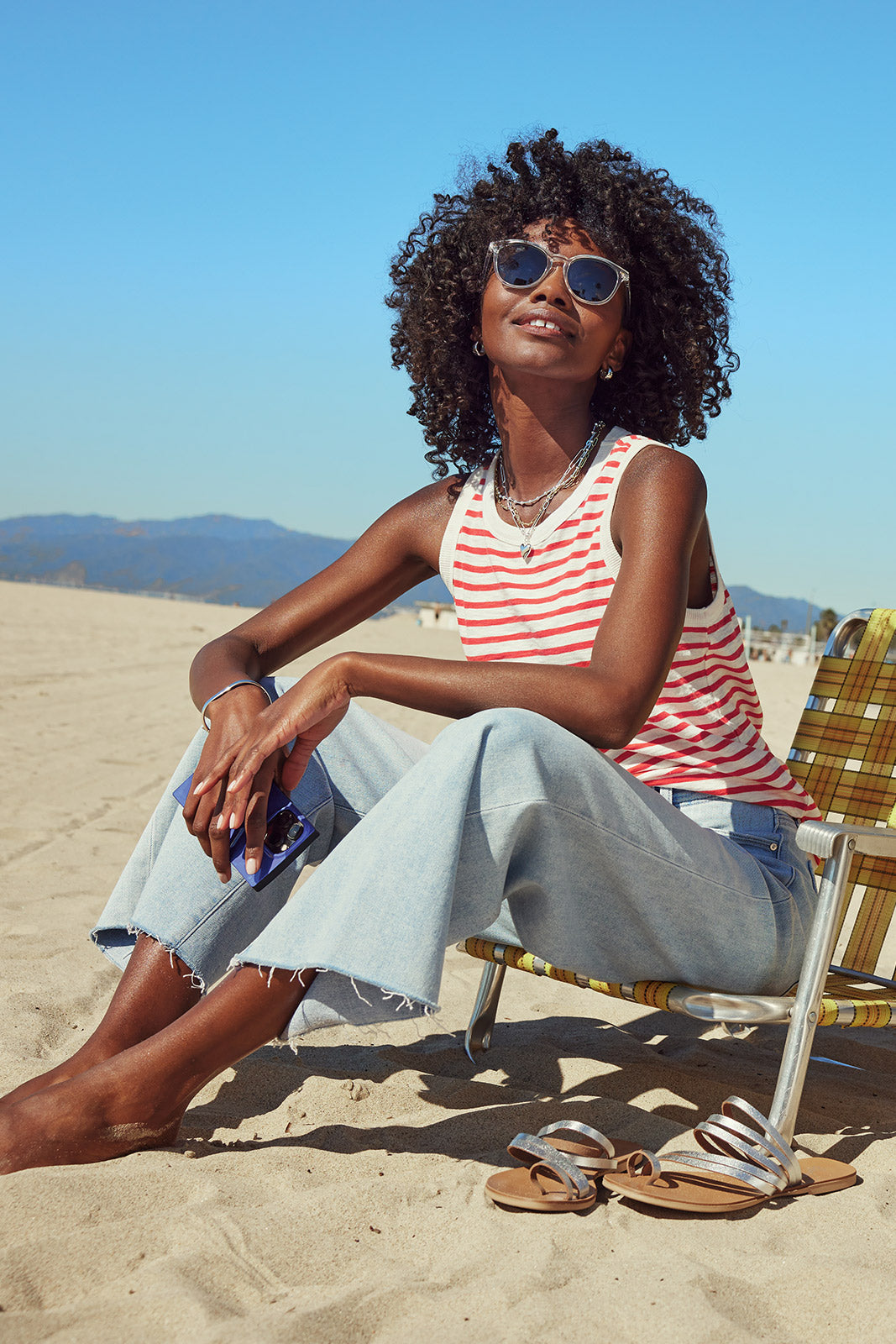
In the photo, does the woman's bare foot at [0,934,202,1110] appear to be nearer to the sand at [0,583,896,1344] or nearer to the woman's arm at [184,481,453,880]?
the sand at [0,583,896,1344]

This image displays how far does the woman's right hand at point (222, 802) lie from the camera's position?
196 cm

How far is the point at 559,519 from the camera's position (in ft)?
7.70

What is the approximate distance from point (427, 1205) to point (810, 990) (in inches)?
29.2

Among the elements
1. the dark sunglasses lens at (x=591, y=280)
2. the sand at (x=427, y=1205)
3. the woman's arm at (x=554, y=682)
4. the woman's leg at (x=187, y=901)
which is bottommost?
the sand at (x=427, y=1205)

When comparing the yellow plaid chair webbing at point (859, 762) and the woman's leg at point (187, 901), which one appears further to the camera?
the yellow plaid chair webbing at point (859, 762)

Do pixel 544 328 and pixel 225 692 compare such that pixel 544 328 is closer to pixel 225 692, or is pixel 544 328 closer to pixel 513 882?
pixel 225 692

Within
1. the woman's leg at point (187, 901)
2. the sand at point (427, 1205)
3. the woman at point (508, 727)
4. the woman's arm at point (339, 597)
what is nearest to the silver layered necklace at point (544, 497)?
the woman at point (508, 727)

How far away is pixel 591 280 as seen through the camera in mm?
2490

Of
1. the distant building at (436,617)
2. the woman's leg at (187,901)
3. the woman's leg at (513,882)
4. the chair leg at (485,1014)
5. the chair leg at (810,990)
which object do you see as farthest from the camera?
the distant building at (436,617)

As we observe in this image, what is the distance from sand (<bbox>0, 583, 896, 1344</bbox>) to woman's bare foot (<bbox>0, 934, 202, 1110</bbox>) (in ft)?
0.67

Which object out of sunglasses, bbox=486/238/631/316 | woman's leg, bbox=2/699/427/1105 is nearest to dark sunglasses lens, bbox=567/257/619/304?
sunglasses, bbox=486/238/631/316

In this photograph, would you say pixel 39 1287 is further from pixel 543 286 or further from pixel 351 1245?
pixel 543 286

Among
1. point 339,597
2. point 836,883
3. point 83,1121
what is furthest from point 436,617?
point 83,1121

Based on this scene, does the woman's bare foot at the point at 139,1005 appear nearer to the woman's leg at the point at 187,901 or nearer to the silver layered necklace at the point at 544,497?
the woman's leg at the point at 187,901
